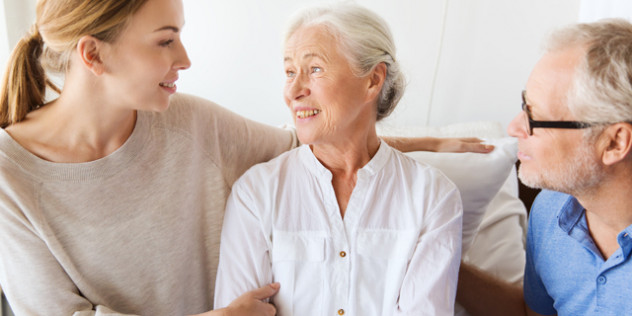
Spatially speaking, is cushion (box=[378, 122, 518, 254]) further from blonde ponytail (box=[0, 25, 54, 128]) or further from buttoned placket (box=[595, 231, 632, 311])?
blonde ponytail (box=[0, 25, 54, 128])

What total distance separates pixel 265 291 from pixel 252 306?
7 cm

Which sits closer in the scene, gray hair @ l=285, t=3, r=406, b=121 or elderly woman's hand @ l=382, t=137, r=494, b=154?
gray hair @ l=285, t=3, r=406, b=121

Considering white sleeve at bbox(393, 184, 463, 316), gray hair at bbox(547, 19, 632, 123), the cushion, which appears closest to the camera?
gray hair at bbox(547, 19, 632, 123)

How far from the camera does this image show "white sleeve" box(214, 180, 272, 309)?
1396 mm

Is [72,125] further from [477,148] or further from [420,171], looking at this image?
[477,148]

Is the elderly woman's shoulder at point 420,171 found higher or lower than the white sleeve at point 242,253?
higher

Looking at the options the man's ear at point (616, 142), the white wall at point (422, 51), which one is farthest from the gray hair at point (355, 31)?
the white wall at point (422, 51)

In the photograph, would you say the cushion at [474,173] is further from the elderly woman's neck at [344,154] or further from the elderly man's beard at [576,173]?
the elderly man's beard at [576,173]

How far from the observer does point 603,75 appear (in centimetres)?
113

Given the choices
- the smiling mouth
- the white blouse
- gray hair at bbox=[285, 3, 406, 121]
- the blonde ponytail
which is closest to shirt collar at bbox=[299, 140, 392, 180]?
the white blouse

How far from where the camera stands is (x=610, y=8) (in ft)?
6.85

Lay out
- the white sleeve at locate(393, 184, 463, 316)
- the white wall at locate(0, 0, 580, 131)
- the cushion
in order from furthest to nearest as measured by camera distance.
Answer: the white wall at locate(0, 0, 580, 131) → the cushion → the white sleeve at locate(393, 184, 463, 316)

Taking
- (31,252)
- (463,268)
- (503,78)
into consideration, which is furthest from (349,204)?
(503,78)

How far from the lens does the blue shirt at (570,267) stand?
1.21m
